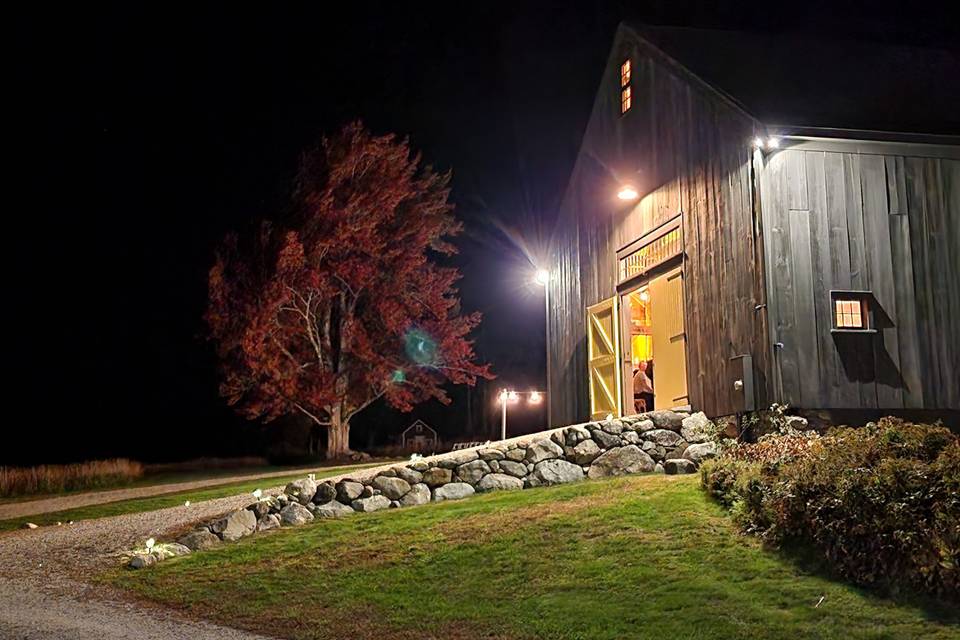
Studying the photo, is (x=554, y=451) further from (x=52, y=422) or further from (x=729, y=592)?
(x=52, y=422)

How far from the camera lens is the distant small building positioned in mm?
29750

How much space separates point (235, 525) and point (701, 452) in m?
6.21

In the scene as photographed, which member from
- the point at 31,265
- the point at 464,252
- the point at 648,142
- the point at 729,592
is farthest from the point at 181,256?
the point at 729,592

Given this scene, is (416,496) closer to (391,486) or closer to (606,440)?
(391,486)

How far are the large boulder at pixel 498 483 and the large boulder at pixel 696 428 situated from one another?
250cm

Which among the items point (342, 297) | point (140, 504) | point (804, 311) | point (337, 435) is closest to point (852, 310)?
point (804, 311)

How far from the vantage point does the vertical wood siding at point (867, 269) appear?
1196cm

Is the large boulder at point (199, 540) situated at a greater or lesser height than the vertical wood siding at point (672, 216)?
lesser

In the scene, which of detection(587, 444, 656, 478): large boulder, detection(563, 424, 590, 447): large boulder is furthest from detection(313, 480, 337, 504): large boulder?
detection(587, 444, 656, 478): large boulder

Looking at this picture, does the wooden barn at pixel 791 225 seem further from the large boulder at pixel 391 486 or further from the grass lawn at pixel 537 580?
the large boulder at pixel 391 486

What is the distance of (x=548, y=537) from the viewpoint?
9680 mm

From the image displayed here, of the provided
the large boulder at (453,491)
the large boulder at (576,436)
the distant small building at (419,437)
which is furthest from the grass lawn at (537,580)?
the distant small building at (419,437)

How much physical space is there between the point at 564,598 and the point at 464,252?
32.7 m

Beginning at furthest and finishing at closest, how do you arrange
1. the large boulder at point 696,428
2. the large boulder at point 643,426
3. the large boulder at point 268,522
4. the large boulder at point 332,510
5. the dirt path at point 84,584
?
the large boulder at point 643,426 < the large boulder at point 696,428 < the large boulder at point 332,510 < the large boulder at point 268,522 < the dirt path at point 84,584
